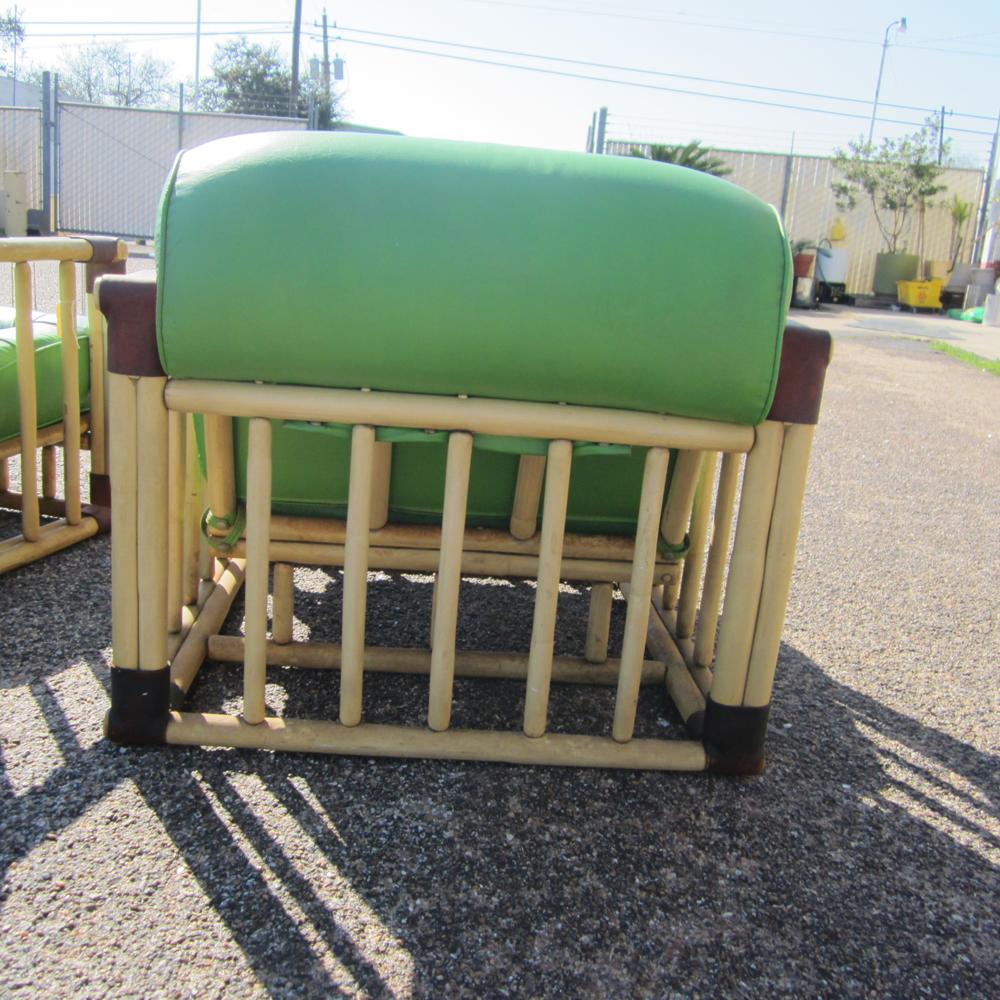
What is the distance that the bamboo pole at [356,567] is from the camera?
6.16 feet

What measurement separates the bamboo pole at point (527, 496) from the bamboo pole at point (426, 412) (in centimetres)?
21

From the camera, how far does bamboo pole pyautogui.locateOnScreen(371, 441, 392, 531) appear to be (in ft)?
6.80

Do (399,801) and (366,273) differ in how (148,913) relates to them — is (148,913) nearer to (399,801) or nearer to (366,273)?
(399,801)

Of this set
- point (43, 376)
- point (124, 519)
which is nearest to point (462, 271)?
point (124, 519)

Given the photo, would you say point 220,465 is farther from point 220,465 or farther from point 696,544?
point 696,544

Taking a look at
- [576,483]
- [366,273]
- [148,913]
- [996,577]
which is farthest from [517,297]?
[996,577]

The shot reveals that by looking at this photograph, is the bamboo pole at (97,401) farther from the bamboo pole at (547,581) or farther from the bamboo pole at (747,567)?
the bamboo pole at (747,567)

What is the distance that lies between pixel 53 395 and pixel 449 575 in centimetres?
192

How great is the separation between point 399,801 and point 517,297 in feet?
3.08

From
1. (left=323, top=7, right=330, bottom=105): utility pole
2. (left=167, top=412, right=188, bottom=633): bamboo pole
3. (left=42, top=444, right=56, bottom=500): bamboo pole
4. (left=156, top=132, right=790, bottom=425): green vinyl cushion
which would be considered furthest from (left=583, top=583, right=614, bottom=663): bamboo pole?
(left=323, top=7, right=330, bottom=105): utility pole

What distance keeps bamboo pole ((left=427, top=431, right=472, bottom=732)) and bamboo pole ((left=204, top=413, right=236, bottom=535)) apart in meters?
0.46

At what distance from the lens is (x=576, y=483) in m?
2.19

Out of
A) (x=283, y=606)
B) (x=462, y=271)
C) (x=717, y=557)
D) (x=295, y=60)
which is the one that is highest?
(x=295, y=60)

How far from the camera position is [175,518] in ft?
7.40
